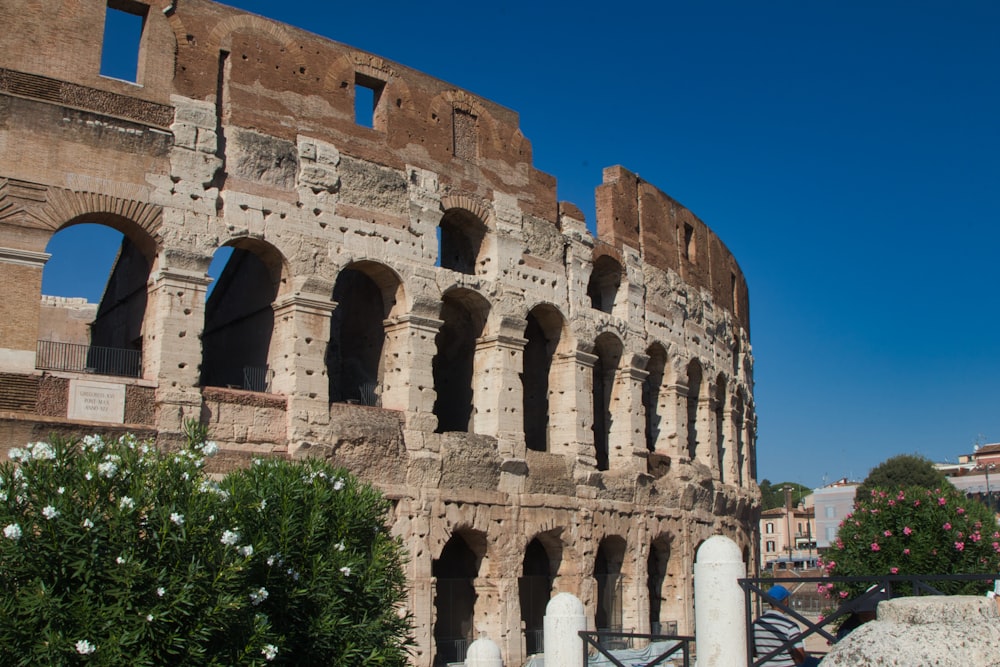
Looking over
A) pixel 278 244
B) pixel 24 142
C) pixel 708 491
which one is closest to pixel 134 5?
pixel 24 142

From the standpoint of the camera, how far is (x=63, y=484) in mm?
9031

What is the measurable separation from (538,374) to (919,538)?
716cm

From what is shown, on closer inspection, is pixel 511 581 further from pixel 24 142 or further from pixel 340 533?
pixel 24 142

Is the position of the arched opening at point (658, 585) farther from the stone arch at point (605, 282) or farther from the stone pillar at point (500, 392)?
the stone pillar at point (500, 392)

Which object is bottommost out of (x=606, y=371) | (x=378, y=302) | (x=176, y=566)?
(x=176, y=566)

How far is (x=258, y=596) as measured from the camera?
9141mm

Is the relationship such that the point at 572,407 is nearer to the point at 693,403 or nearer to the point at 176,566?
the point at 693,403

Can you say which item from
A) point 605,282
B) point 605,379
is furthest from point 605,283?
point 605,379

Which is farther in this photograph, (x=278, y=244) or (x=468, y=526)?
(x=468, y=526)

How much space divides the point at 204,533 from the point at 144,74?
8065 millimetres

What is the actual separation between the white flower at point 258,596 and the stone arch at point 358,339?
26.5 ft

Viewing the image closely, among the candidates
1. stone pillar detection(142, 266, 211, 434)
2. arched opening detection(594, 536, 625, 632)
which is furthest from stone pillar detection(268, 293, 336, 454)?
arched opening detection(594, 536, 625, 632)

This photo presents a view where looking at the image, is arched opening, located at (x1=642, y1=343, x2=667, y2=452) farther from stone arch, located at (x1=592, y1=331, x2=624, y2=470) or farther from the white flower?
the white flower

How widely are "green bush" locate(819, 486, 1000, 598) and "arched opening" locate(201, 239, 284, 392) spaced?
9813 millimetres
